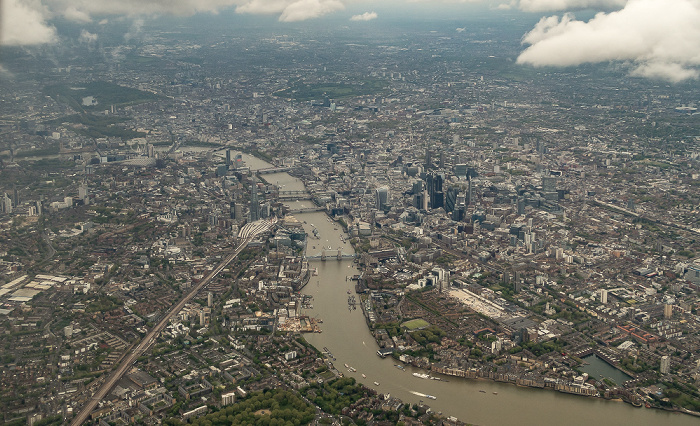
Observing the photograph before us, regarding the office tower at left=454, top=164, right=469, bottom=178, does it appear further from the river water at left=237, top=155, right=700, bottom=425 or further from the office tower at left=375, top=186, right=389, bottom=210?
the river water at left=237, top=155, right=700, bottom=425

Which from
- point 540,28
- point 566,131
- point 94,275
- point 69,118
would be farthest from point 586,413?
point 540,28

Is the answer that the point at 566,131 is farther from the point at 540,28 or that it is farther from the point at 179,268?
the point at 540,28

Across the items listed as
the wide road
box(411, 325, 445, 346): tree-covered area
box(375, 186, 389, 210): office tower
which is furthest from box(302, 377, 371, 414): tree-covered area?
box(375, 186, 389, 210): office tower

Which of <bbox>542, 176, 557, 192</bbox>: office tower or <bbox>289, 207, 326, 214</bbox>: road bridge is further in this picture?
<bbox>542, 176, 557, 192</bbox>: office tower

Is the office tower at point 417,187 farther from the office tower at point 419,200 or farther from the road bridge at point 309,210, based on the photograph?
the road bridge at point 309,210

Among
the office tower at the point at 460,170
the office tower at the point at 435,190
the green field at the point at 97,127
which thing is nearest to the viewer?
the office tower at the point at 435,190

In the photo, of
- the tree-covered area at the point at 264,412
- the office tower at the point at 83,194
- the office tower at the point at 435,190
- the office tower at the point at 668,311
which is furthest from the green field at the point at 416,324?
the office tower at the point at 83,194

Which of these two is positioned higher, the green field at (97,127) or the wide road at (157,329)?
the green field at (97,127)
